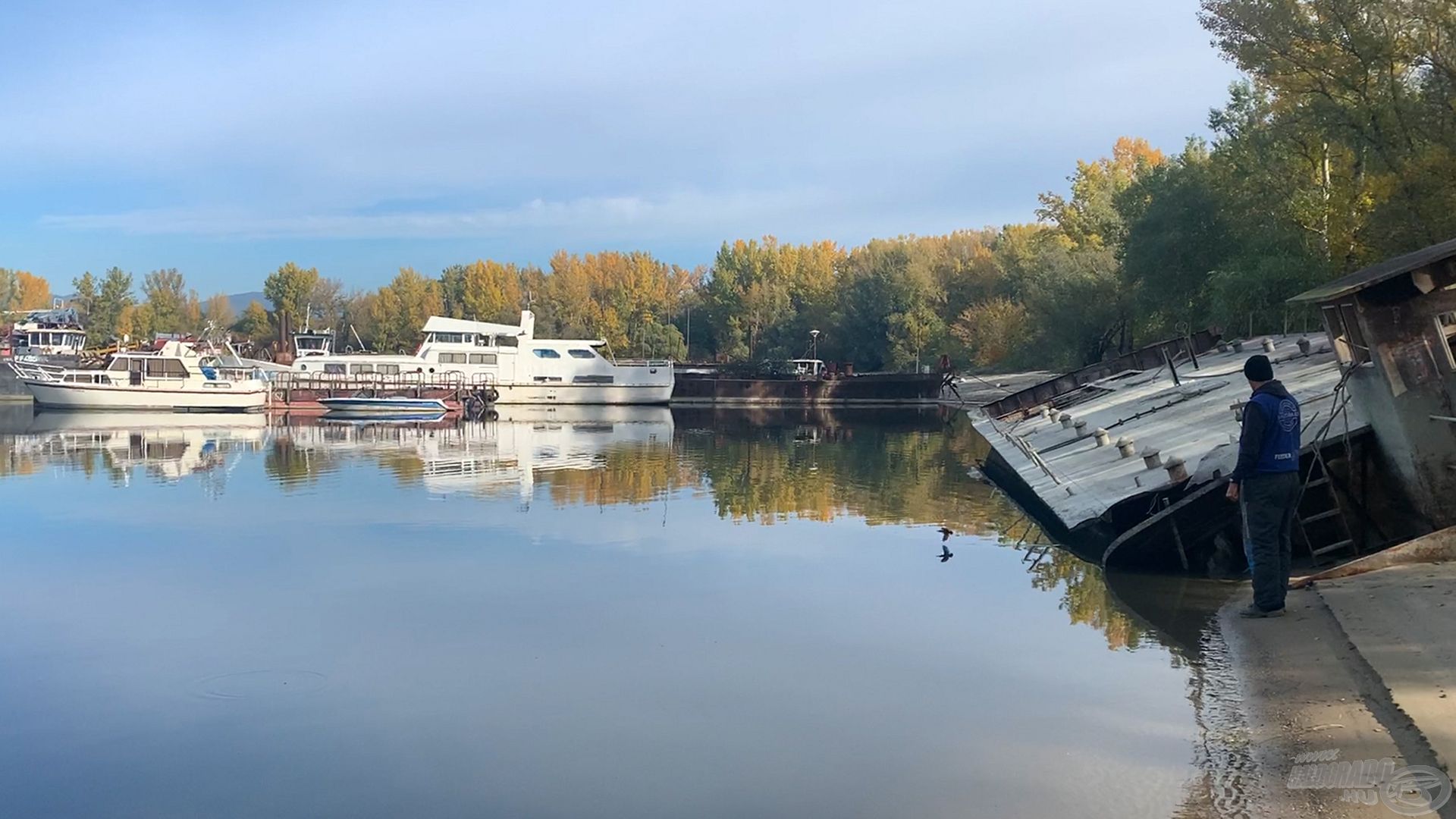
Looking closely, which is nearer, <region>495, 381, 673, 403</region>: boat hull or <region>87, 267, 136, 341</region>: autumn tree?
<region>495, 381, 673, 403</region>: boat hull

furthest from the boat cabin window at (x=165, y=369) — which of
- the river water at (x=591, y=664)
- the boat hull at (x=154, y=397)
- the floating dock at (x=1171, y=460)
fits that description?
the floating dock at (x=1171, y=460)

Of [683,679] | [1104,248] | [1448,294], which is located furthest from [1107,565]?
[1104,248]

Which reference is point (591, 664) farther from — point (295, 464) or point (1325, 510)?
point (295, 464)

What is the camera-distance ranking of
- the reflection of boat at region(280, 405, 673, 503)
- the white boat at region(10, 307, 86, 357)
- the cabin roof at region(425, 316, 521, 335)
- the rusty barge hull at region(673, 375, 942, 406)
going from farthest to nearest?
the white boat at region(10, 307, 86, 357) < the rusty barge hull at region(673, 375, 942, 406) < the cabin roof at region(425, 316, 521, 335) < the reflection of boat at region(280, 405, 673, 503)

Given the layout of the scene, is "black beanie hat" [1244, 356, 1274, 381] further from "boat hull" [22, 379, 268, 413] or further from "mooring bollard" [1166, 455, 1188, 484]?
"boat hull" [22, 379, 268, 413]

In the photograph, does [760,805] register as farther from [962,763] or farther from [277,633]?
[277,633]

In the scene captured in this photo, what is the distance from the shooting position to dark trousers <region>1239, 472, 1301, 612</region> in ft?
31.2

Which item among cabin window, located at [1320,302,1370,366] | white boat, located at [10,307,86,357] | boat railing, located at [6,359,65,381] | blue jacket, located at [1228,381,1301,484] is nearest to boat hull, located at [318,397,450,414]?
boat railing, located at [6,359,65,381]

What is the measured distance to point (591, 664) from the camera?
9.41 m

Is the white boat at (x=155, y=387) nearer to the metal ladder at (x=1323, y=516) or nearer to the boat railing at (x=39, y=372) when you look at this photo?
the boat railing at (x=39, y=372)

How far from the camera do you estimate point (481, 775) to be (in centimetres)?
693

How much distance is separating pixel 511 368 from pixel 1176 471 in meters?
46.7

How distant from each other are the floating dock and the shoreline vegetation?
520 centimetres

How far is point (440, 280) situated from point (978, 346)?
59.1 metres
